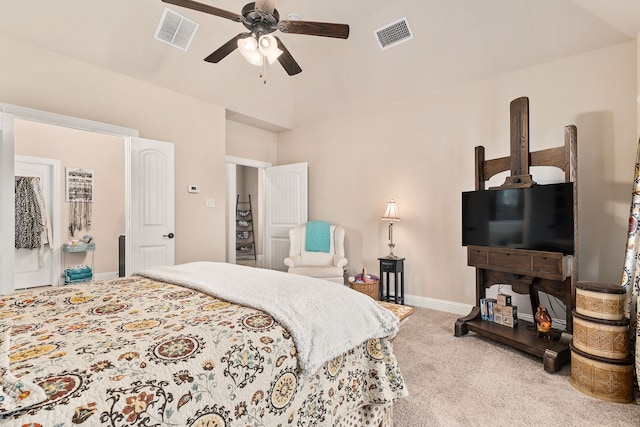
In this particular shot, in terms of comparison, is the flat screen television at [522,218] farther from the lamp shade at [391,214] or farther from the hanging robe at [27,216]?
the hanging robe at [27,216]

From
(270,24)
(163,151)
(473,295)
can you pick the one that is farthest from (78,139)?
(473,295)

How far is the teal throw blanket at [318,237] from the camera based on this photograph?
4551 mm

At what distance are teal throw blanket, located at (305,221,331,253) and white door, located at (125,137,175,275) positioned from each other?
181cm

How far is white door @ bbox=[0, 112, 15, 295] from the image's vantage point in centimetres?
275

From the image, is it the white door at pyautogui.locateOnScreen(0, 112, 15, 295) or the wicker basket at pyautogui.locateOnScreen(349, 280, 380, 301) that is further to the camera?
the wicker basket at pyautogui.locateOnScreen(349, 280, 380, 301)

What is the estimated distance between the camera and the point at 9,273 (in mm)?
2787

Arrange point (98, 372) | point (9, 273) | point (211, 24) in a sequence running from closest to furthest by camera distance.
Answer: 1. point (98, 372)
2. point (9, 273)
3. point (211, 24)

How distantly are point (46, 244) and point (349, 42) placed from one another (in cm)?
520

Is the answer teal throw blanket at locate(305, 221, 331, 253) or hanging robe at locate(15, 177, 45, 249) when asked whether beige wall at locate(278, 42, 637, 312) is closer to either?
teal throw blanket at locate(305, 221, 331, 253)

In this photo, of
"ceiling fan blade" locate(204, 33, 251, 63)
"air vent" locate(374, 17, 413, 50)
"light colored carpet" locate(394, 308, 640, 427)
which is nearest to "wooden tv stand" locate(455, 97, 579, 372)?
"light colored carpet" locate(394, 308, 640, 427)

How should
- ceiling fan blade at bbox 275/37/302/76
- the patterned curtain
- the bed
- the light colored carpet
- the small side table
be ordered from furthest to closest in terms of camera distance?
the small side table → ceiling fan blade at bbox 275/37/302/76 → the patterned curtain → the light colored carpet → the bed

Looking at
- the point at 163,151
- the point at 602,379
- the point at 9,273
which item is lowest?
the point at 602,379

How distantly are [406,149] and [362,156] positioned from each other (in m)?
0.67

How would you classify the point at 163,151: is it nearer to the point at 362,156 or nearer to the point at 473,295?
the point at 362,156
